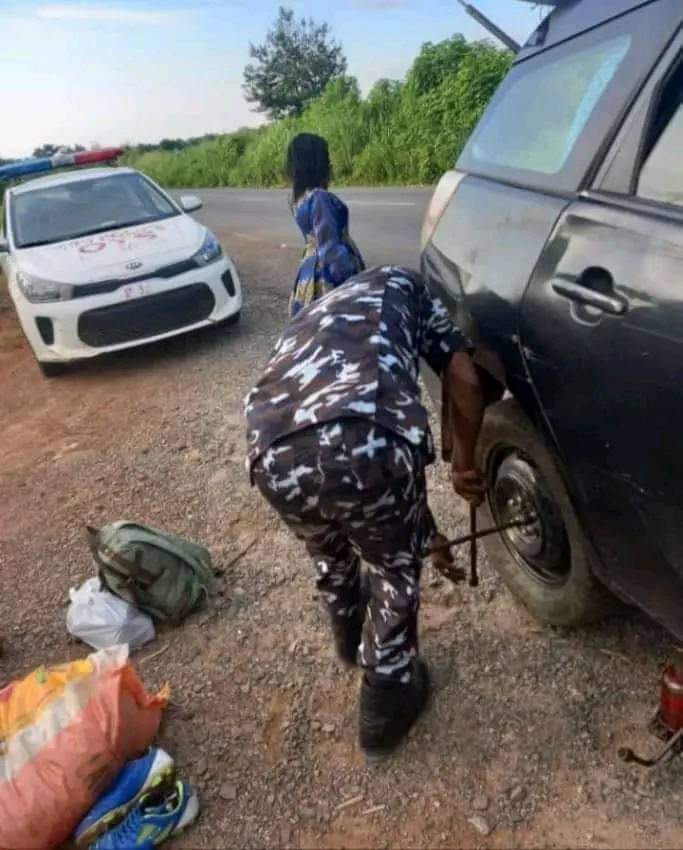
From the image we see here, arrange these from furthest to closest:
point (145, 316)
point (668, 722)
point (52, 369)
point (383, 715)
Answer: point (52, 369) → point (145, 316) → point (383, 715) → point (668, 722)

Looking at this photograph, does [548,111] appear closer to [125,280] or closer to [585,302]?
[585,302]

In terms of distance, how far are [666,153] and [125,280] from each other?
491cm

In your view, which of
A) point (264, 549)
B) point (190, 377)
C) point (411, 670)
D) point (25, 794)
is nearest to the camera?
point (25, 794)

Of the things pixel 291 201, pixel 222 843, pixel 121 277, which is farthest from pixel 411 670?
pixel 121 277

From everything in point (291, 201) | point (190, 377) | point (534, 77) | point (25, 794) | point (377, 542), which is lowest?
point (190, 377)

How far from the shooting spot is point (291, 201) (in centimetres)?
404

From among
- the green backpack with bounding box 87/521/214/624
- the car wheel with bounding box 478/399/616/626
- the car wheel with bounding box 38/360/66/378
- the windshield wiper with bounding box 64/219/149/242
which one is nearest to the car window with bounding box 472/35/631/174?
the car wheel with bounding box 478/399/616/626

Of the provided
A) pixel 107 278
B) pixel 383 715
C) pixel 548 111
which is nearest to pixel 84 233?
pixel 107 278

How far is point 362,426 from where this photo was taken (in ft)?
5.91

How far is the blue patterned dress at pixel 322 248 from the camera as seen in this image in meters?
3.79

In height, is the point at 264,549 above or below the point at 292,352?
below

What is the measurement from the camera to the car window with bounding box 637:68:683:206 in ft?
5.80

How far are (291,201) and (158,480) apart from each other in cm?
159

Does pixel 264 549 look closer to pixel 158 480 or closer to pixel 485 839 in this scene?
pixel 158 480
